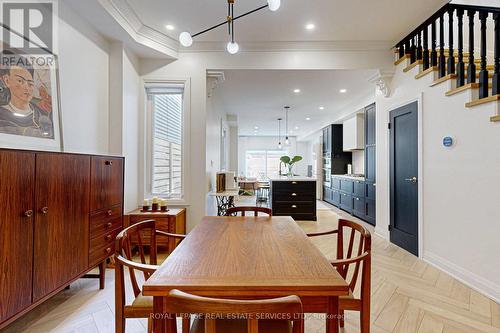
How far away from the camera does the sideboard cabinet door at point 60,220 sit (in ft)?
5.71

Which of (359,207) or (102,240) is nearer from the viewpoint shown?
(102,240)

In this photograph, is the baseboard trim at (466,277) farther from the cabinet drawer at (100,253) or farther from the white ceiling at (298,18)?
the cabinet drawer at (100,253)

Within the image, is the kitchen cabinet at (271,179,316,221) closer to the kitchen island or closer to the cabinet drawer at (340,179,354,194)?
the kitchen island

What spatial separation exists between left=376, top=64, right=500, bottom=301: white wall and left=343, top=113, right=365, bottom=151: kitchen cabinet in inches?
103

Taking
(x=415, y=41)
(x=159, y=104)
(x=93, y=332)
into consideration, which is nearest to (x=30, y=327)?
(x=93, y=332)

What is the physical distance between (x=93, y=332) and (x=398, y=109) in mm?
4392

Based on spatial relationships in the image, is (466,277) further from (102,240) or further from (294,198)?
(102,240)

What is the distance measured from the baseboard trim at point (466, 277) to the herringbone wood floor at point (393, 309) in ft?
0.20

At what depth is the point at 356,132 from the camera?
6277 millimetres

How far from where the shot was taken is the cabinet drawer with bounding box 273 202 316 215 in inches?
220

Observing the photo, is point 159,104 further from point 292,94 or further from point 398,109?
point 398,109

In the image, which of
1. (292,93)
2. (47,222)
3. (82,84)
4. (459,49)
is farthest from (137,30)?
(459,49)

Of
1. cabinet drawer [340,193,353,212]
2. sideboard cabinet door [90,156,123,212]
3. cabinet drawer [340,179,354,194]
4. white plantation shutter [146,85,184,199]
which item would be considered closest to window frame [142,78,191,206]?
white plantation shutter [146,85,184,199]

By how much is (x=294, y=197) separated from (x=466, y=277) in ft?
10.9
